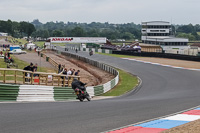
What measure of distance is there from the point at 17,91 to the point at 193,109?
27.1 ft

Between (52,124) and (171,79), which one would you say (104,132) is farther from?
(171,79)

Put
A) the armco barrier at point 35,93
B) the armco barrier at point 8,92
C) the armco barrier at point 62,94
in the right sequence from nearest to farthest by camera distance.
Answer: the armco barrier at point 8,92 → the armco barrier at point 35,93 → the armco barrier at point 62,94

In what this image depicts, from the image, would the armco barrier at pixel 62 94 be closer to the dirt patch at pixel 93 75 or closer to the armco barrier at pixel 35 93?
the armco barrier at pixel 35 93

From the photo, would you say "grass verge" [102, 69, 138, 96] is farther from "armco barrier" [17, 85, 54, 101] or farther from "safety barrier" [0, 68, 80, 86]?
"armco barrier" [17, 85, 54, 101]

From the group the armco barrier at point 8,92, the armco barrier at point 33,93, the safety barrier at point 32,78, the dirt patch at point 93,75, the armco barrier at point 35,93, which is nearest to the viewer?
the armco barrier at point 8,92

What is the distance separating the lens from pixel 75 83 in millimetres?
15031

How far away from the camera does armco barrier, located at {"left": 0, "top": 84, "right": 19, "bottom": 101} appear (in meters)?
14.5

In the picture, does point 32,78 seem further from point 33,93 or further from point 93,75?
point 93,75

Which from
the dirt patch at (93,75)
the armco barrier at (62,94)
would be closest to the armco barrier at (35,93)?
the armco barrier at (62,94)

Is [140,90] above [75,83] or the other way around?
the other way around

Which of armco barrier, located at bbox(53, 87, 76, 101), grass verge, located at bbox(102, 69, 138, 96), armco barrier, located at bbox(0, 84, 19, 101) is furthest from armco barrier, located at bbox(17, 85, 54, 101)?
grass verge, located at bbox(102, 69, 138, 96)

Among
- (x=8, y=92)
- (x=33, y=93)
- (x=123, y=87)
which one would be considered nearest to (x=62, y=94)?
(x=33, y=93)

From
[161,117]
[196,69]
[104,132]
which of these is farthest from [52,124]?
[196,69]

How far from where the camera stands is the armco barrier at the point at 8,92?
572 inches
